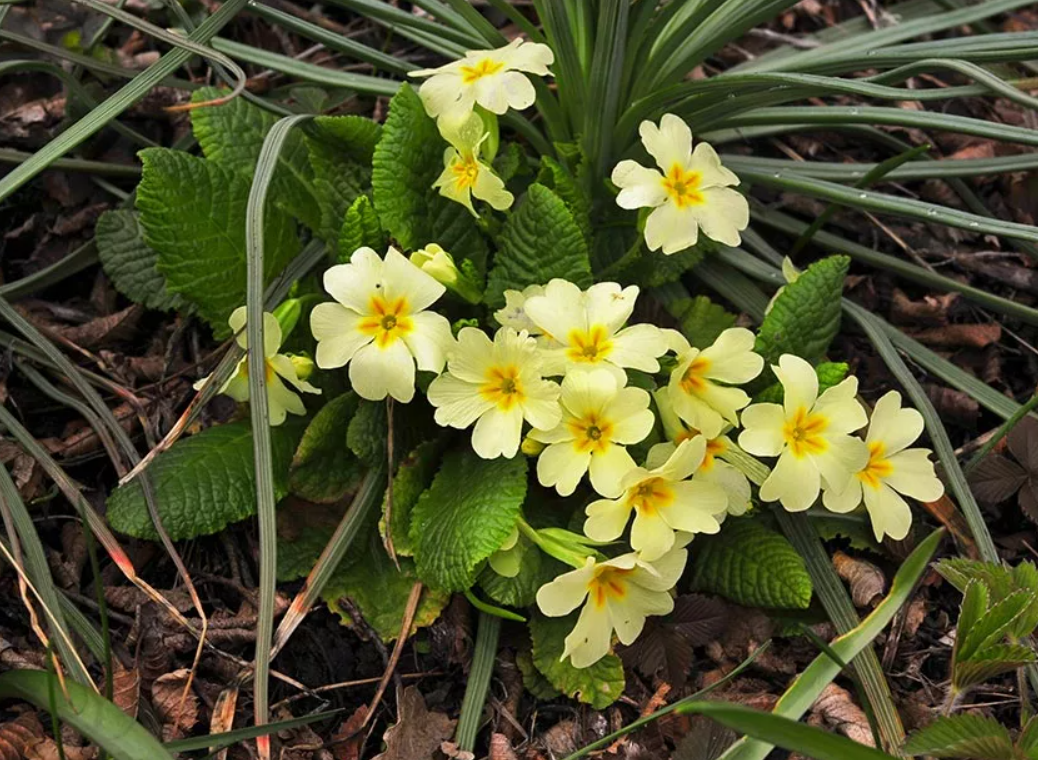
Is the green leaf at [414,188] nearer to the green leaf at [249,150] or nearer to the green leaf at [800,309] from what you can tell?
the green leaf at [249,150]

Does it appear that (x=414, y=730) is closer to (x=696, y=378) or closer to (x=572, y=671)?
(x=572, y=671)

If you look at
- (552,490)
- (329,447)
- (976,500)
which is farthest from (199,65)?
(976,500)

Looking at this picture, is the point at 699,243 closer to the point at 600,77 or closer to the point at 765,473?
the point at 600,77

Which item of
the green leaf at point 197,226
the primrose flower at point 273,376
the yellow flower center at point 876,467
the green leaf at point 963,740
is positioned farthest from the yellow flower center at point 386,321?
the green leaf at point 963,740

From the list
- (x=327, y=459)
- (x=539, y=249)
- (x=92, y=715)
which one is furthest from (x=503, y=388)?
(x=92, y=715)

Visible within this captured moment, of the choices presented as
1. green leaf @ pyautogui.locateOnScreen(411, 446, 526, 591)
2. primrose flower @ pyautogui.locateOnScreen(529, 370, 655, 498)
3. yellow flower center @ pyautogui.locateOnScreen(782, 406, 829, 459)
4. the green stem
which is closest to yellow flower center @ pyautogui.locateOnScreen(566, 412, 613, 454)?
primrose flower @ pyautogui.locateOnScreen(529, 370, 655, 498)

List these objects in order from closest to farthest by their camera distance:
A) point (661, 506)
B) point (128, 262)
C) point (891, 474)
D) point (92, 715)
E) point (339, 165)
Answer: point (92, 715), point (661, 506), point (891, 474), point (339, 165), point (128, 262)

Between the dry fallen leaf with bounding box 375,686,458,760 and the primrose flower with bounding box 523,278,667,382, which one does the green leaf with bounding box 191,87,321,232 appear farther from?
the dry fallen leaf with bounding box 375,686,458,760
